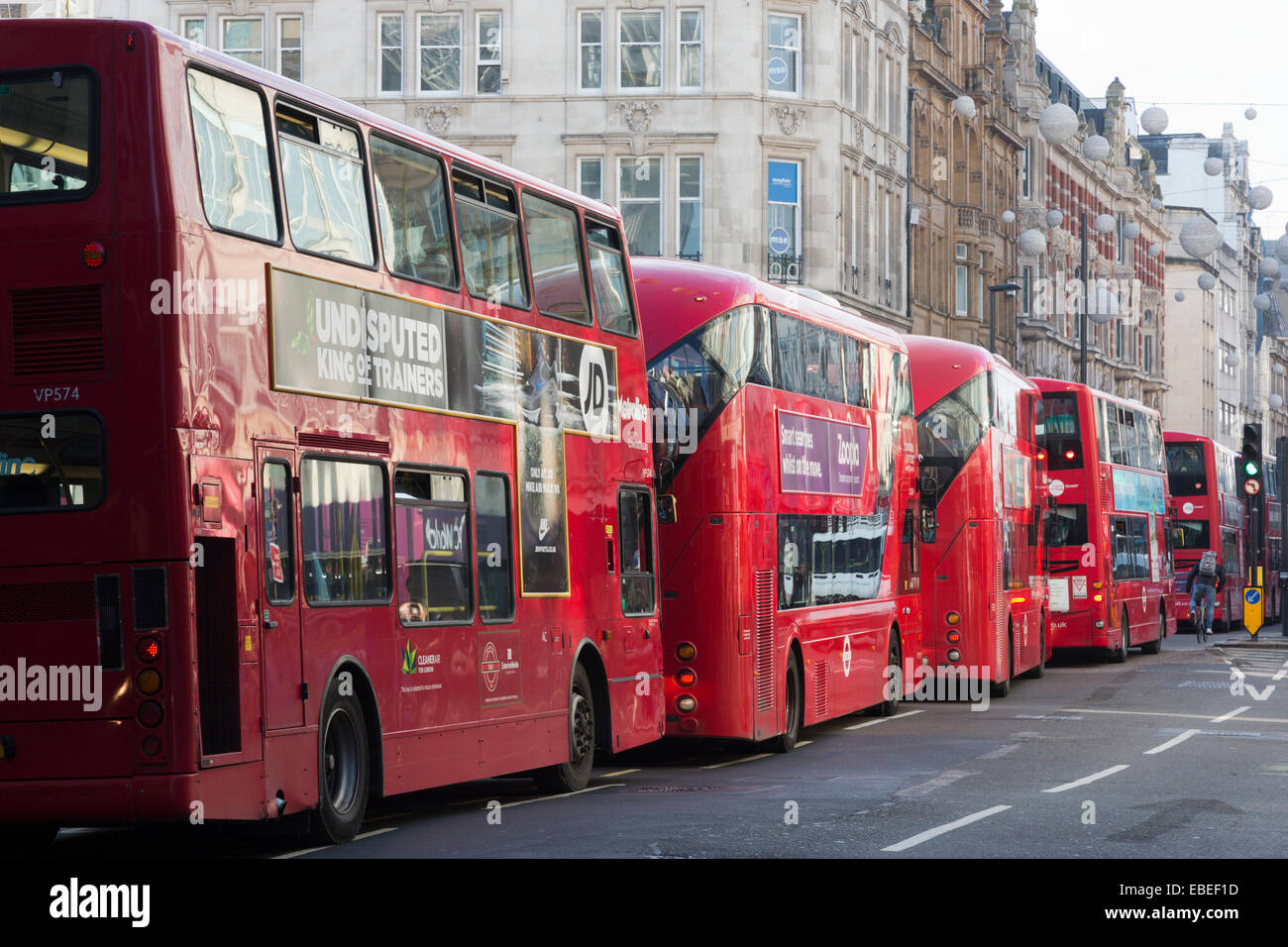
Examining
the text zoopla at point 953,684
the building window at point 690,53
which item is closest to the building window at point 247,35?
the building window at point 690,53

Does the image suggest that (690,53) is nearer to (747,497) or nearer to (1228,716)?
(1228,716)

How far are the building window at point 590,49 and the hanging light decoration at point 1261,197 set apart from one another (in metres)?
17.1

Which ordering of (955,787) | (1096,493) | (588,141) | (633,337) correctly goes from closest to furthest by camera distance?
(955,787) < (633,337) < (1096,493) < (588,141)

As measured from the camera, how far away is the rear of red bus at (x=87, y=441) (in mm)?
10992

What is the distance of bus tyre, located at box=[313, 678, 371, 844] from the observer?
1253 centimetres

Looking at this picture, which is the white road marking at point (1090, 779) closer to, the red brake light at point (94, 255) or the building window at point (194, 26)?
the red brake light at point (94, 255)

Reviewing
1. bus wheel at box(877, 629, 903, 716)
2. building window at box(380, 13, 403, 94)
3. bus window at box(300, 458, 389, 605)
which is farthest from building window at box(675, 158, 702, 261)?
bus window at box(300, 458, 389, 605)

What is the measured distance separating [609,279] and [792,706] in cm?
507

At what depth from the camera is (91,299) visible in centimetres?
1119

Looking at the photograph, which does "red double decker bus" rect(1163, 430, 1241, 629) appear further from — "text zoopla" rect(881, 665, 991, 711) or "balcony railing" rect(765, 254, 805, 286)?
"text zoopla" rect(881, 665, 991, 711)

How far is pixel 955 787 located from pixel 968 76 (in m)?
55.2

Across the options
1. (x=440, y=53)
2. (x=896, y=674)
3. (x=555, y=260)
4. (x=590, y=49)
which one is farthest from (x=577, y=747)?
(x=440, y=53)
